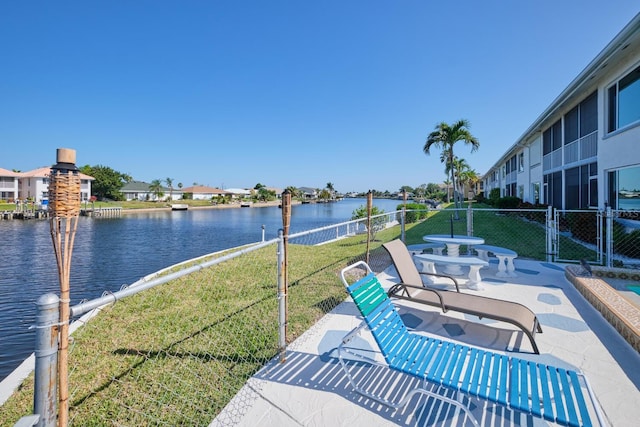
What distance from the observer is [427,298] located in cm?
434

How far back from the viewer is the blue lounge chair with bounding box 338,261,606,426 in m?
2.02

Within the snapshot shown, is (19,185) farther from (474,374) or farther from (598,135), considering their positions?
(598,135)

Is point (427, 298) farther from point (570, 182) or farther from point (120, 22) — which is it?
point (120, 22)

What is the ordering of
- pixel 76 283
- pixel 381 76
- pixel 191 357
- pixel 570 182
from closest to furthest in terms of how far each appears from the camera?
1. pixel 191 357
2. pixel 76 283
3. pixel 570 182
4. pixel 381 76

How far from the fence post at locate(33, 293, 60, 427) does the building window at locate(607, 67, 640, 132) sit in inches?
494

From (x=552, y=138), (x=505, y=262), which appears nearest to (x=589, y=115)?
(x=552, y=138)

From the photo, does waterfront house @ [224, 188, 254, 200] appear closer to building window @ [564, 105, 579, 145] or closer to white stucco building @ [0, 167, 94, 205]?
white stucco building @ [0, 167, 94, 205]

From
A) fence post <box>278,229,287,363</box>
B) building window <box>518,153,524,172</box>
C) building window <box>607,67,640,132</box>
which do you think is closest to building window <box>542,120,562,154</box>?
building window <box>607,67,640,132</box>

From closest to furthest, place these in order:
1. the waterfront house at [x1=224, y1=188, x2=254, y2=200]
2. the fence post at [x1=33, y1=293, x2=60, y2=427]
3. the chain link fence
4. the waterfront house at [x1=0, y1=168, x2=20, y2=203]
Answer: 1. the fence post at [x1=33, y1=293, x2=60, y2=427]
2. the chain link fence
3. the waterfront house at [x1=0, y1=168, x2=20, y2=203]
4. the waterfront house at [x1=224, y1=188, x2=254, y2=200]

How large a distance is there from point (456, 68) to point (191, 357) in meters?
16.6

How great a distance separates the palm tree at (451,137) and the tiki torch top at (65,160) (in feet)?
64.6

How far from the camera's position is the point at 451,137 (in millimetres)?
19438

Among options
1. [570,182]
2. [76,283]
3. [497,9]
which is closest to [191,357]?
[76,283]

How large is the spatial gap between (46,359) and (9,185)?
7352cm
